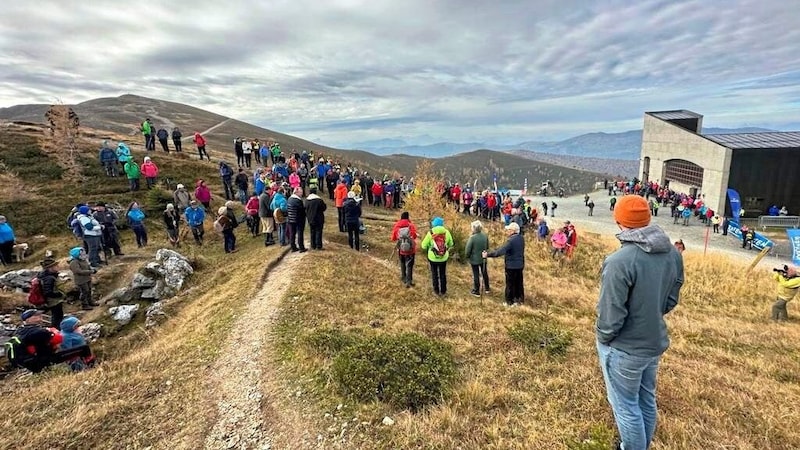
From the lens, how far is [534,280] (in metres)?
14.6

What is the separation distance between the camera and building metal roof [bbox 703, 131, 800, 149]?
134 ft

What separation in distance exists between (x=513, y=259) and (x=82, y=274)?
1141 cm

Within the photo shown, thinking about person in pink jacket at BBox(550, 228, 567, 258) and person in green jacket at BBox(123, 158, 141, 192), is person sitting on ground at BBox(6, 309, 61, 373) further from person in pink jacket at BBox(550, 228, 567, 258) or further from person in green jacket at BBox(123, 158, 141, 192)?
person in pink jacket at BBox(550, 228, 567, 258)

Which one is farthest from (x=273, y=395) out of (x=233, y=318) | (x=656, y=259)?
(x=656, y=259)

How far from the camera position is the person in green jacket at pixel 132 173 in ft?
64.0

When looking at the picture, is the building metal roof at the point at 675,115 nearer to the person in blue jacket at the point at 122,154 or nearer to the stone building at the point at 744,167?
the stone building at the point at 744,167

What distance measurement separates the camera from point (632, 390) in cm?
363

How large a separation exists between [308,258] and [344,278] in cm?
182

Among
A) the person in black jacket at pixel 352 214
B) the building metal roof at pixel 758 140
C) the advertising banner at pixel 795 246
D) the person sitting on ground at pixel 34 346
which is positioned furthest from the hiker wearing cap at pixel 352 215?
the building metal roof at pixel 758 140

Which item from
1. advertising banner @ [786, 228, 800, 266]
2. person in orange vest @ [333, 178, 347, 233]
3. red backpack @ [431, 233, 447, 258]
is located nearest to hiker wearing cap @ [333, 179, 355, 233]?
person in orange vest @ [333, 178, 347, 233]

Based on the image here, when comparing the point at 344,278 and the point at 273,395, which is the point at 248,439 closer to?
the point at 273,395

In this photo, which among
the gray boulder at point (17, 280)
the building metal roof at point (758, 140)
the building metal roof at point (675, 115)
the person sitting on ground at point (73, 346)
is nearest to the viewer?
the person sitting on ground at point (73, 346)

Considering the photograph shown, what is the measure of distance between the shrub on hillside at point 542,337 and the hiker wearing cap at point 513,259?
2.23 meters

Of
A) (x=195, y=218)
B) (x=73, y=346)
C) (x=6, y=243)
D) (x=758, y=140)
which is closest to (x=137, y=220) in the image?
(x=195, y=218)
